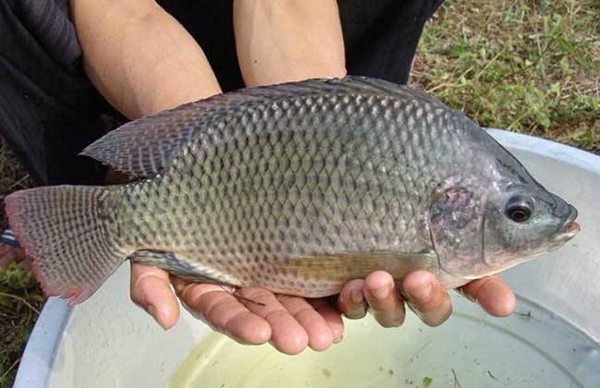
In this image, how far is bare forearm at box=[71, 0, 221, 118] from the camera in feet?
5.83

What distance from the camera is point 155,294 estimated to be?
134 cm

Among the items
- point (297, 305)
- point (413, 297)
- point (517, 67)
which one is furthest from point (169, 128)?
point (517, 67)

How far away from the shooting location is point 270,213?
1.32 meters

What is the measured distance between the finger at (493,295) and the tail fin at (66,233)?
609 mm

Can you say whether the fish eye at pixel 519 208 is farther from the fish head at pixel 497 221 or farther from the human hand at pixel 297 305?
the human hand at pixel 297 305

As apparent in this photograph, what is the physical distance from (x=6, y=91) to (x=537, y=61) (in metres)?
1.76

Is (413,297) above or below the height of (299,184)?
below

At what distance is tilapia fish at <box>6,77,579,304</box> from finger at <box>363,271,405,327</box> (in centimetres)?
4

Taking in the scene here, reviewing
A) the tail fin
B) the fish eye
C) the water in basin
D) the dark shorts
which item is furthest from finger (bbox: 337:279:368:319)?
the dark shorts

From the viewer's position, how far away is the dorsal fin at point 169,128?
134 centimetres

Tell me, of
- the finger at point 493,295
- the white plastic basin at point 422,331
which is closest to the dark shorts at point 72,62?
the white plastic basin at point 422,331

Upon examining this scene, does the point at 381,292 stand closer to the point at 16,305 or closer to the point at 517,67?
the point at 16,305

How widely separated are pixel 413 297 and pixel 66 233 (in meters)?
0.59

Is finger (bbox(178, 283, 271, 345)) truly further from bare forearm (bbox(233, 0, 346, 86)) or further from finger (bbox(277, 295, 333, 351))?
bare forearm (bbox(233, 0, 346, 86))
